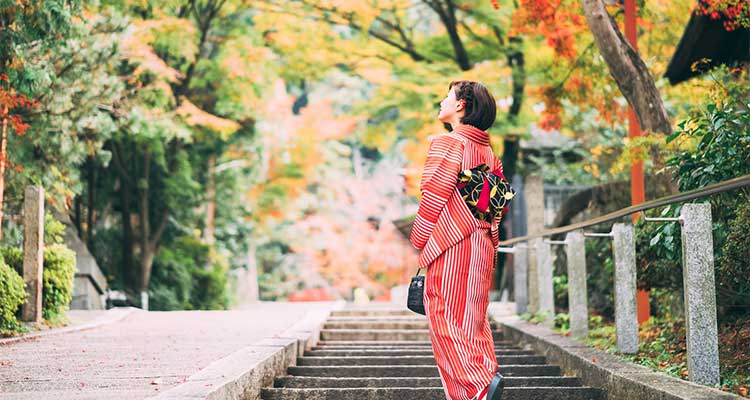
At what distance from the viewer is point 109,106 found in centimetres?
1311

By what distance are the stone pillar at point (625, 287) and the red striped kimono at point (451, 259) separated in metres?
2.12

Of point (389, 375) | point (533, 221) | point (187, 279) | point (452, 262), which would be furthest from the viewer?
point (187, 279)

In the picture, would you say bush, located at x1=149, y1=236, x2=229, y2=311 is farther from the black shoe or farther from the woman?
the black shoe

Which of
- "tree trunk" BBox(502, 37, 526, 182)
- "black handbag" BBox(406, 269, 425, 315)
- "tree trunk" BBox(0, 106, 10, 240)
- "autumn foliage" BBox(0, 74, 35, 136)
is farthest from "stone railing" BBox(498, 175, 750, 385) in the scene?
"tree trunk" BBox(502, 37, 526, 182)

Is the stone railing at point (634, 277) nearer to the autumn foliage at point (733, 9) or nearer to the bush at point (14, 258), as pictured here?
the autumn foliage at point (733, 9)

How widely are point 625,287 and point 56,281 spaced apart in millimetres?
6746

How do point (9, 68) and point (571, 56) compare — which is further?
point (571, 56)

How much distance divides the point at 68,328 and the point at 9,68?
2.79 metres

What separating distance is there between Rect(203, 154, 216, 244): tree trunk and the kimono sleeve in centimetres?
1804

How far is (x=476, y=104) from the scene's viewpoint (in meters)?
4.75

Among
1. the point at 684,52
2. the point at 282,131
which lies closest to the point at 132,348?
the point at 684,52

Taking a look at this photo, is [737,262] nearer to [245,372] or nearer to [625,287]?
[625,287]

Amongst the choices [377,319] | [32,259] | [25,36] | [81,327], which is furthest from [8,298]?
[377,319]

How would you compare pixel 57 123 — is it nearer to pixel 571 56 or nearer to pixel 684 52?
pixel 571 56
